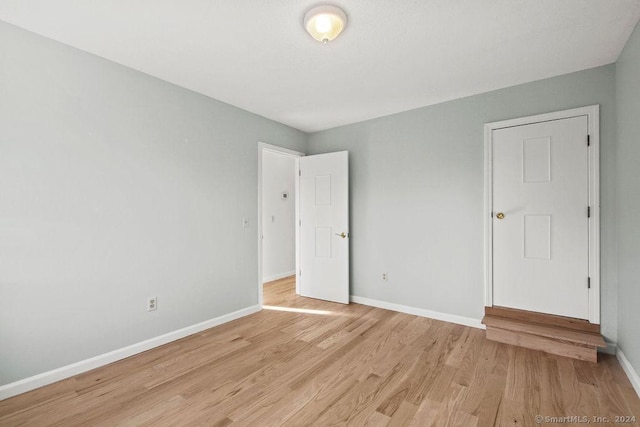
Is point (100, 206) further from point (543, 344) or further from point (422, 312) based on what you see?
point (543, 344)

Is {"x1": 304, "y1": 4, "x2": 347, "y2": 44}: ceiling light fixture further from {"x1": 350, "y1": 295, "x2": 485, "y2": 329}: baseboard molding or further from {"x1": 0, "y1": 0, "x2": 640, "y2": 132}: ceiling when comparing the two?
{"x1": 350, "y1": 295, "x2": 485, "y2": 329}: baseboard molding

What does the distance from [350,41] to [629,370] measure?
3.12 metres

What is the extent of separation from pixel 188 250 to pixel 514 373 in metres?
3.01

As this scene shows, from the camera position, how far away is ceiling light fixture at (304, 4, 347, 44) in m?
1.78

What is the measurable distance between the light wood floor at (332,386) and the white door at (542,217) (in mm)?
545

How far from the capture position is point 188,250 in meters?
2.97

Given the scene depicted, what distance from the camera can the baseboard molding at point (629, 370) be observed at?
1965 millimetres

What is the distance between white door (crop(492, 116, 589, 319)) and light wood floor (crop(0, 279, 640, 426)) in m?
0.55

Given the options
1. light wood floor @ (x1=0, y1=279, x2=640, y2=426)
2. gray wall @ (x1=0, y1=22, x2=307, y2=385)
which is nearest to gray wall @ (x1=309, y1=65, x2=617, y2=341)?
light wood floor @ (x1=0, y1=279, x2=640, y2=426)

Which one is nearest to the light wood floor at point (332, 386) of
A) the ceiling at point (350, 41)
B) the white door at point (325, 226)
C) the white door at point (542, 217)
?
the white door at point (542, 217)

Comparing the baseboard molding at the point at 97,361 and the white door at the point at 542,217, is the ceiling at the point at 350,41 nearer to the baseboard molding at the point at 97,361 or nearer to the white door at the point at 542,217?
the white door at the point at 542,217

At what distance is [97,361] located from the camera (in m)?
2.33

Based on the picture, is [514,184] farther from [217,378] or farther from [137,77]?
[137,77]

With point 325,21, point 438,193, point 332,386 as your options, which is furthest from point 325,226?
point 325,21
